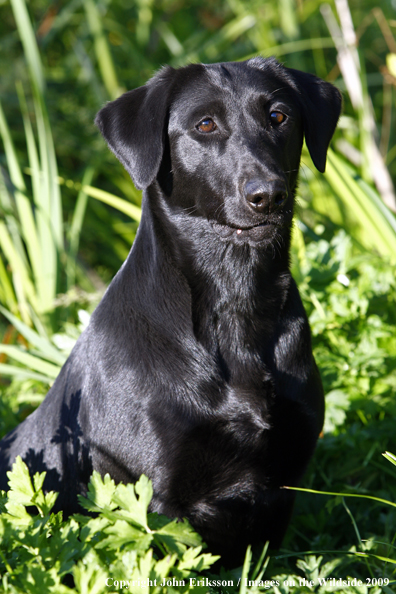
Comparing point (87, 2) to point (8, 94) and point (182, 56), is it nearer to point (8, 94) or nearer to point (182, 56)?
point (182, 56)

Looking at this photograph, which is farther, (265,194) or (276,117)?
(276,117)

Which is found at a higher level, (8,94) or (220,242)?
(8,94)

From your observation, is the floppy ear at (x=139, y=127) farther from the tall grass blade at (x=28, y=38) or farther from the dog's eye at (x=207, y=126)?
the tall grass blade at (x=28, y=38)

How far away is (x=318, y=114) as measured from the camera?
207cm

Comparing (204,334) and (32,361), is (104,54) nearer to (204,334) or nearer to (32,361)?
(32,361)

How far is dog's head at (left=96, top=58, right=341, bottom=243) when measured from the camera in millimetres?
1763

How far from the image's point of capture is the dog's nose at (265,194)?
5.35ft

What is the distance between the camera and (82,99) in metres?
5.11

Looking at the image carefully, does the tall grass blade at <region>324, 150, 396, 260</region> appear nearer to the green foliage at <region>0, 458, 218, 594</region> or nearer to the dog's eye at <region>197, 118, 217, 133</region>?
the dog's eye at <region>197, 118, 217, 133</region>

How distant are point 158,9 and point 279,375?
4.87m

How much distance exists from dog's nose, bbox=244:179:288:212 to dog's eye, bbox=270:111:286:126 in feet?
1.32

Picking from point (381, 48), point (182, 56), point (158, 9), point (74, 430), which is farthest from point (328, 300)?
point (381, 48)

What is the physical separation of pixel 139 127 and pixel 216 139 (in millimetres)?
268

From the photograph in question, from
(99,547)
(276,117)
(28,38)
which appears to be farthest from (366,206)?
(99,547)
